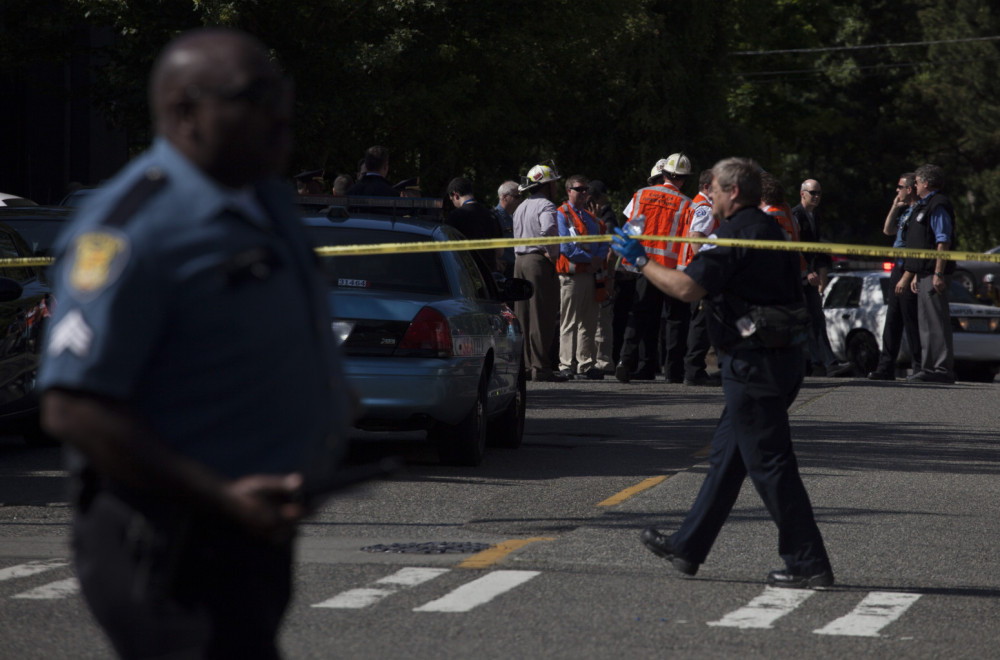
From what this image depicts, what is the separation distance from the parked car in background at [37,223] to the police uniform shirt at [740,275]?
651 centimetres

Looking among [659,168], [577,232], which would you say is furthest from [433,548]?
[577,232]

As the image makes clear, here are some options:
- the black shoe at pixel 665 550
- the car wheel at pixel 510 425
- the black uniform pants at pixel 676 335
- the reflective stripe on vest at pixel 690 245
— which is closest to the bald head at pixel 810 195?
the black uniform pants at pixel 676 335

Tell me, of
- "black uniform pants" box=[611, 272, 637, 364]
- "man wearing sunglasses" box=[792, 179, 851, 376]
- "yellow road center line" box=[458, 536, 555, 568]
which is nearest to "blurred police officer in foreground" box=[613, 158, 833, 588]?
"yellow road center line" box=[458, 536, 555, 568]

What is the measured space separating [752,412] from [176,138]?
4.08 m

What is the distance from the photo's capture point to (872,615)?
622 cm

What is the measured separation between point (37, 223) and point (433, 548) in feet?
18.9

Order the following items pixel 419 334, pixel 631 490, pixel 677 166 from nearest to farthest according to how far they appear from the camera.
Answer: pixel 631 490 < pixel 419 334 < pixel 677 166

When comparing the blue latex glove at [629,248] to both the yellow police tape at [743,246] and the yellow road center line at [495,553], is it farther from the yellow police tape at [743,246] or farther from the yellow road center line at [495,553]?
the yellow road center line at [495,553]

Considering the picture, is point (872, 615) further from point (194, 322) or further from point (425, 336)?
point (194, 322)

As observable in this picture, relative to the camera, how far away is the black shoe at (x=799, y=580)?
6.54 metres

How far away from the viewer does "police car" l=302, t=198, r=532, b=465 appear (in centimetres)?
943

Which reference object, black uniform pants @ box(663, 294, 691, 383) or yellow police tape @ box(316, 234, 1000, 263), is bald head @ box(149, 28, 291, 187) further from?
black uniform pants @ box(663, 294, 691, 383)

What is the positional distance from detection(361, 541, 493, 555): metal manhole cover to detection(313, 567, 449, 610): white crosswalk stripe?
0.38 meters

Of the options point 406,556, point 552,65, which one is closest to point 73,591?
point 406,556
